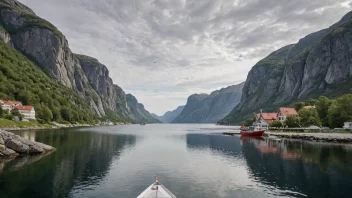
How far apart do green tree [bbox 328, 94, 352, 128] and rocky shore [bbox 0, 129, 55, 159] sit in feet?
439

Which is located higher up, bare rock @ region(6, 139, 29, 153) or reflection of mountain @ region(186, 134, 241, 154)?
bare rock @ region(6, 139, 29, 153)

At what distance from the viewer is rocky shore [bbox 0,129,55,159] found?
2408 inches

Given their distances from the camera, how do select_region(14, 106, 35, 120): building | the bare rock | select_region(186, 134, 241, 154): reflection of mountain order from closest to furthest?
the bare rock → select_region(186, 134, 241, 154): reflection of mountain → select_region(14, 106, 35, 120): building

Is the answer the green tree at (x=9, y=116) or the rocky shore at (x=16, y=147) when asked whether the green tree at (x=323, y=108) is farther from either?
the green tree at (x=9, y=116)

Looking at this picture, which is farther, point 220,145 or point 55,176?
point 220,145

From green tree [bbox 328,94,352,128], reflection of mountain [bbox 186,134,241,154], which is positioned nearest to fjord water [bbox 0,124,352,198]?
reflection of mountain [bbox 186,134,241,154]

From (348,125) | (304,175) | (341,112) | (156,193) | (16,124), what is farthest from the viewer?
(16,124)

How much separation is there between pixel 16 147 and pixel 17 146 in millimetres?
334

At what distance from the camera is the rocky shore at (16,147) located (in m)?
61.2

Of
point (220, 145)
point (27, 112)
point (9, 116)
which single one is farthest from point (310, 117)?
point (27, 112)

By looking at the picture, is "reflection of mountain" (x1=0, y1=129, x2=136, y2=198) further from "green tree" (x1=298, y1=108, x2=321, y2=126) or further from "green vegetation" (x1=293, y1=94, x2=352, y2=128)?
"green tree" (x1=298, y1=108, x2=321, y2=126)

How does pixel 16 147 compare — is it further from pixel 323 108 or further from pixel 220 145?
pixel 323 108

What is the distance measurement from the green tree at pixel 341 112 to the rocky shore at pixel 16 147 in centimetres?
13383

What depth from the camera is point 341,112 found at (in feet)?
428
